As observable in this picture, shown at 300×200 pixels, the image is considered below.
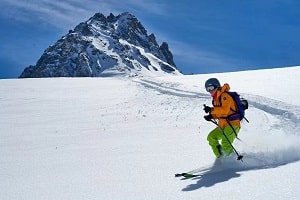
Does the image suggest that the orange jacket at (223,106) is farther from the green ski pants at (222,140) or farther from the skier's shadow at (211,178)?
the skier's shadow at (211,178)

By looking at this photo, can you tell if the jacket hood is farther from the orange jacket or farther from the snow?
the snow

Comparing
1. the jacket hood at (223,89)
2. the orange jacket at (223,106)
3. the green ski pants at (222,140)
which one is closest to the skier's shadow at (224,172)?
the green ski pants at (222,140)

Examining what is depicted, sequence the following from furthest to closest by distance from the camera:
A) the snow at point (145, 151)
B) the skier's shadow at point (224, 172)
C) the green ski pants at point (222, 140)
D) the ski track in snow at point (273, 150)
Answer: the green ski pants at point (222, 140), the ski track in snow at point (273, 150), the skier's shadow at point (224, 172), the snow at point (145, 151)

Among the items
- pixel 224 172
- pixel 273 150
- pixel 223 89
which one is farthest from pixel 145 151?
pixel 273 150

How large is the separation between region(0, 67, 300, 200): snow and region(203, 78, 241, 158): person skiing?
218 millimetres

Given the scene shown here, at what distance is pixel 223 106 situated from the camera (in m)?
6.82

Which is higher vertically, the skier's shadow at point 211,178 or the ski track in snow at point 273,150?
the ski track in snow at point 273,150

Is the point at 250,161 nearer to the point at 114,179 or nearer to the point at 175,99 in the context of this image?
the point at 114,179

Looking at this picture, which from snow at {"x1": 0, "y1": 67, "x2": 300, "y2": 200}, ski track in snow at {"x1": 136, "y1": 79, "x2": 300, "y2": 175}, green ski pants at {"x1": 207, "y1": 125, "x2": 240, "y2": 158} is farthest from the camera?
green ski pants at {"x1": 207, "y1": 125, "x2": 240, "y2": 158}

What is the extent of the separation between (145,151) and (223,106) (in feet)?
6.88

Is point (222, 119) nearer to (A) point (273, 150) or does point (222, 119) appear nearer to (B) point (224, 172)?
(A) point (273, 150)

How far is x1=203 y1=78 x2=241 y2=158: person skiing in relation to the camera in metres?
6.80

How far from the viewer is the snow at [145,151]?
554 centimetres

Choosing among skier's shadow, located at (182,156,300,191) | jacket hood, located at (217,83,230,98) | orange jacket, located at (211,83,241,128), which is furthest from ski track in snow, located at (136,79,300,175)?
jacket hood, located at (217,83,230,98)
